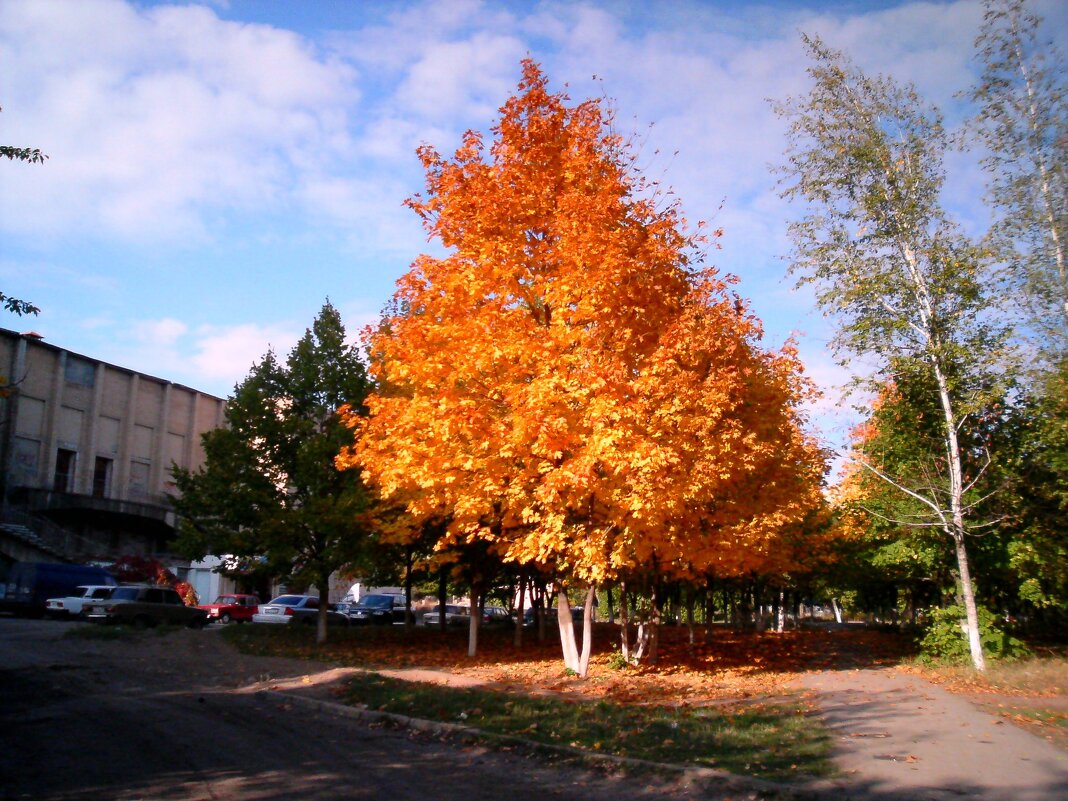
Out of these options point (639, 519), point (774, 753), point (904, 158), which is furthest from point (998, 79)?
point (774, 753)

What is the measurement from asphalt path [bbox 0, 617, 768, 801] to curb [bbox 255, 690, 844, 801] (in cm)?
12

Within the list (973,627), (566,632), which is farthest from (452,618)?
(973,627)

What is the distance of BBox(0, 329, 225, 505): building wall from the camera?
44125 millimetres

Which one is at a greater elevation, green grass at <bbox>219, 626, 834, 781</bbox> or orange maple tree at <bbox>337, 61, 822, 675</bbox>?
orange maple tree at <bbox>337, 61, 822, 675</bbox>

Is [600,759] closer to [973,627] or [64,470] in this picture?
[973,627]

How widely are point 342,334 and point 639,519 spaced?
45.4ft

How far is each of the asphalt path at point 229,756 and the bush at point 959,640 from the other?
15.4 metres

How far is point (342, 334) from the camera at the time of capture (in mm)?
25000

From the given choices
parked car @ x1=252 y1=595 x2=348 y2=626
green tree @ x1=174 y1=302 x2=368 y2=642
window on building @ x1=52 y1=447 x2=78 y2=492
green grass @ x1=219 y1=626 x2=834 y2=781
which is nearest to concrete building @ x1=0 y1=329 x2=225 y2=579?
window on building @ x1=52 y1=447 x2=78 y2=492

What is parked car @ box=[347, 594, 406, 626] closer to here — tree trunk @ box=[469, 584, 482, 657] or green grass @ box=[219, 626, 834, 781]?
tree trunk @ box=[469, 584, 482, 657]

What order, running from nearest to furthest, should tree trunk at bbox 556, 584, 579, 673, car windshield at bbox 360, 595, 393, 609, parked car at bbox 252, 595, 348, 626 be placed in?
1. tree trunk at bbox 556, 584, 579, 673
2. parked car at bbox 252, 595, 348, 626
3. car windshield at bbox 360, 595, 393, 609

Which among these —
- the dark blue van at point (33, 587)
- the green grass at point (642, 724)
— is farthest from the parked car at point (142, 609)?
the green grass at point (642, 724)

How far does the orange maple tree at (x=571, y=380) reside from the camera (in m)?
14.1

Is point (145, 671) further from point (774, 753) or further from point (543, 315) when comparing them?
point (774, 753)
